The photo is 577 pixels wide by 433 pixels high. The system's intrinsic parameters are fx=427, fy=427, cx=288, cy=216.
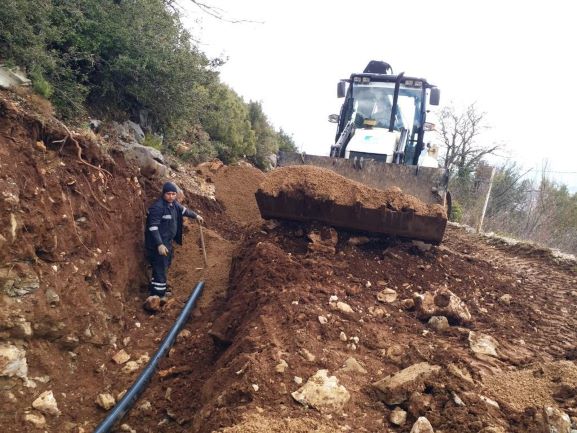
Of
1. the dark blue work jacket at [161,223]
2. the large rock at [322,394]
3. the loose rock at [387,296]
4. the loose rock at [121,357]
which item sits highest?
the dark blue work jacket at [161,223]

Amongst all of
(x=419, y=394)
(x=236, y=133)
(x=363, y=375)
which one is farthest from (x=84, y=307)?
(x=236, y=133)

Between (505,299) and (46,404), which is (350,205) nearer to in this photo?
(505,299)

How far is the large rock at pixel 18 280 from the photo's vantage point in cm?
366

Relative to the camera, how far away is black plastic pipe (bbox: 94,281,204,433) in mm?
3711

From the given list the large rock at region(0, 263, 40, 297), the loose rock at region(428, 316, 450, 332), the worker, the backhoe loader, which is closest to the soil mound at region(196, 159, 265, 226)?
the backhoe loader

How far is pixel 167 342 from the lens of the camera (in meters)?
4.80

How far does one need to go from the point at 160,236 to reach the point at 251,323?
246cm

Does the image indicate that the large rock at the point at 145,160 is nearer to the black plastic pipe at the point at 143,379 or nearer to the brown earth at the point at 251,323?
the brown earth at the point at 251,323

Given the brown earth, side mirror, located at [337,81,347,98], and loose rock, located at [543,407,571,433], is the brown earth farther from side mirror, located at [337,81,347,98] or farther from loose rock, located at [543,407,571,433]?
side mirror, located at [337,81,347,98]

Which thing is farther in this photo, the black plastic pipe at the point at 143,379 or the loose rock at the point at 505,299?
the loose rock at the point at 505,299

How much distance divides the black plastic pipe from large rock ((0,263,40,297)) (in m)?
1.31

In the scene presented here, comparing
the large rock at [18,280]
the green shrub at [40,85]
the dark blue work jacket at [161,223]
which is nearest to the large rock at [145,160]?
the dark blue work jacket at [161,223]

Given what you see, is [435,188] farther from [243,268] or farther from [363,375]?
[363,375]

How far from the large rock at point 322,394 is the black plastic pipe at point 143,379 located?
1.72 meters
